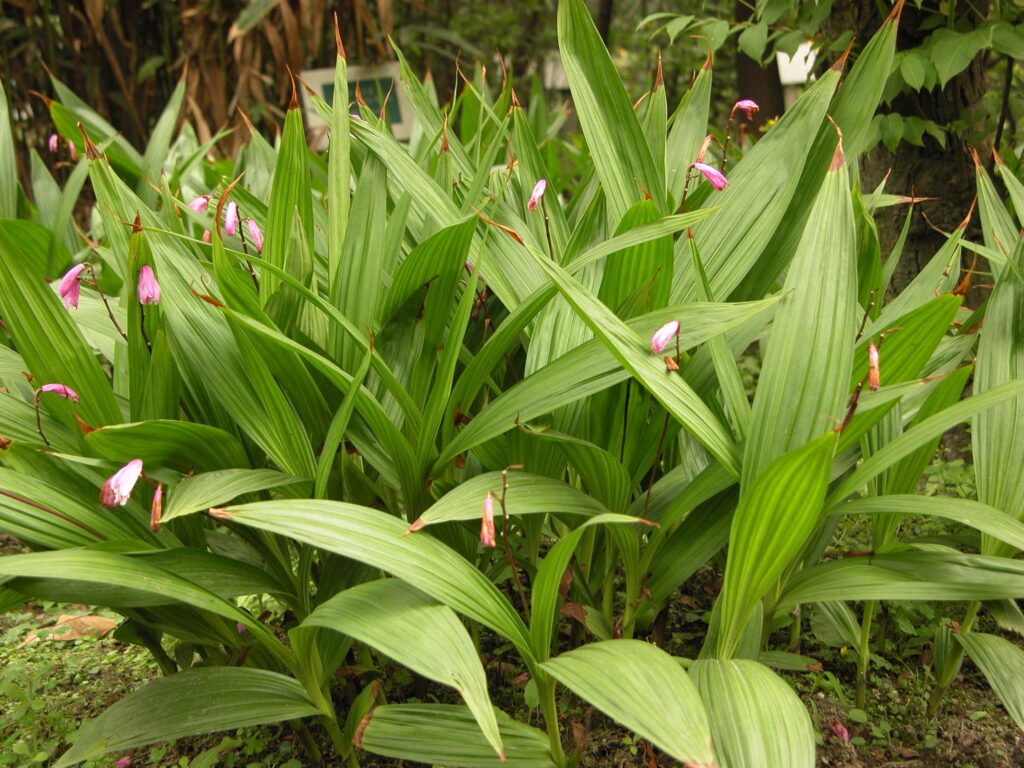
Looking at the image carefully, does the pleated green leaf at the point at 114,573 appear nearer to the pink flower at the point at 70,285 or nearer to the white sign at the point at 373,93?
the pink flower at the point at 70,285

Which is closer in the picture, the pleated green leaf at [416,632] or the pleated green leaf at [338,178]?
the pleated green leaf at [416,632]

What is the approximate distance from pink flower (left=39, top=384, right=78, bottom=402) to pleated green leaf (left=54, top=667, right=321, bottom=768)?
346mm

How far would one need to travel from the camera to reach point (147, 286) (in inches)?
43.6

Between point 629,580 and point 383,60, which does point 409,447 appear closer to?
point 629,580

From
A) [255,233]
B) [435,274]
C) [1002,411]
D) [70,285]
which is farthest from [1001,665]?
[70,285]

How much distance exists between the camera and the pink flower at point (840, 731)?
1.28 metres

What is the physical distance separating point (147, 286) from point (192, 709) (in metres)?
0.49

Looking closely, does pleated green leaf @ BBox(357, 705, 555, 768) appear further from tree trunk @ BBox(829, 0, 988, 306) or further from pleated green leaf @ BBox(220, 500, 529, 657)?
tree trunk @ BBox(829, 0, 988, 306)

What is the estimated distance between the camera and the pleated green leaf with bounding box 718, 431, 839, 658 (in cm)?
91

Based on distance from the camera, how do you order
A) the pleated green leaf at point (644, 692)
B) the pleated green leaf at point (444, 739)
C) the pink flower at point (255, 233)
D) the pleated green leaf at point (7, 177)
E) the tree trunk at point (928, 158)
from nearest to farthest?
1. the pleated green leaf at point (644, 692)
2. the pleated green leaf at point (444, 739)
3. the pink flower at point (255, 233)
4. the tree trunk at point (928, 158)
5. the pleated green leaf at point (7, 177)

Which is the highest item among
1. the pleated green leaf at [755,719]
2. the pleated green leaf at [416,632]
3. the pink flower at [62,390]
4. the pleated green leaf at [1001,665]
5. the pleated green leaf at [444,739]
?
the pink flower at [62,390]

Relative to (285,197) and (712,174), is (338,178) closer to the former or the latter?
(285,197)

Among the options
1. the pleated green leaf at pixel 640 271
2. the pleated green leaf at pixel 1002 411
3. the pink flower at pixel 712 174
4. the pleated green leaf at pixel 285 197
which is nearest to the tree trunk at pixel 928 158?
the pleated green leaf at pixel 1002 411

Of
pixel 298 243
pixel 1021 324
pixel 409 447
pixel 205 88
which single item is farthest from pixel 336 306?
pixel 205 88
